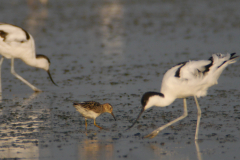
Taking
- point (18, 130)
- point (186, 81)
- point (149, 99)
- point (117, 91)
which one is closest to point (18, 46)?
point (117, 91)

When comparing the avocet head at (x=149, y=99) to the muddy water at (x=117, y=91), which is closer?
the muddy water at (x=117, y=91)

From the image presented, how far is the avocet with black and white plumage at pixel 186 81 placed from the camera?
22.9 ft

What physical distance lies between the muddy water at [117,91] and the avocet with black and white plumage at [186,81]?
0.53 meters

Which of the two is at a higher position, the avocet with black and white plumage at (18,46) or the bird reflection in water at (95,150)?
the avocet with black and white plumage at (18,46)

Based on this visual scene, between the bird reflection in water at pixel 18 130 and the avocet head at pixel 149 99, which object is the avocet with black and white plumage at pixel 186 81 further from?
the bird reflection in water at pixel 18 130

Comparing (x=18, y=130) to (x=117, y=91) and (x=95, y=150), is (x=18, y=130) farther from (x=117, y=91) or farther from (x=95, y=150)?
(x=117, y=91)

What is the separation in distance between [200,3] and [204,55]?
21.0m

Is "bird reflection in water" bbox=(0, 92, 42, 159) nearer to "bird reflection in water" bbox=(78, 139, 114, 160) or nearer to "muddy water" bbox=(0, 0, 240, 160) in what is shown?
"muddy water" bbox=(0, 0, 240, 160)

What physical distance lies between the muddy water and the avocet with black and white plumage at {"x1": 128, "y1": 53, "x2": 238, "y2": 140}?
0.53 meters

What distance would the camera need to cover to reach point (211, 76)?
24.2ft

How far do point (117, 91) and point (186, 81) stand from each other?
3.58 metres

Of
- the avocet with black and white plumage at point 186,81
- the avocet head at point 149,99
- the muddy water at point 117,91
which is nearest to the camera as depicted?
the muddy water at point 117,91

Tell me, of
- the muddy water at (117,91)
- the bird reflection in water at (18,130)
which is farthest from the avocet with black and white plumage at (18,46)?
the bird reflection in water at (18,130)

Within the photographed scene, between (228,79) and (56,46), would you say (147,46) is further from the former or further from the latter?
(228,79)
